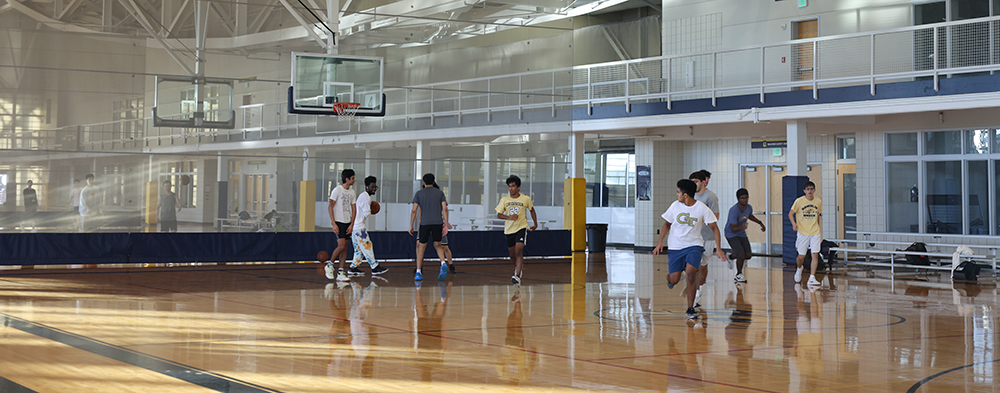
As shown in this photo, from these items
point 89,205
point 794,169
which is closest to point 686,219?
point 794,169

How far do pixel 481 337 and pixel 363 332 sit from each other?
44.8 inches

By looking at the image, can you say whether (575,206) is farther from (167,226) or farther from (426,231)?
(167,226)

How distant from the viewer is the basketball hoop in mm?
→ 16828

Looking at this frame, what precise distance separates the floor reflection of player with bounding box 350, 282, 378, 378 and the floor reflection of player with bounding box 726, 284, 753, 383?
2.76 m

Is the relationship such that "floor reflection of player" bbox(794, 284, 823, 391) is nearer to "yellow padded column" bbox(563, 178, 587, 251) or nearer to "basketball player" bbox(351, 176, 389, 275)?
"basketball player" bbox(351, 176, 389, 275)

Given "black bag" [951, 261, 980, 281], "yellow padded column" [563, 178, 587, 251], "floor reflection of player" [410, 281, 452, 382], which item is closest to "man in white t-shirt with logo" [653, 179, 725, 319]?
"floor reflection of player" [410, 281, 452, 382]

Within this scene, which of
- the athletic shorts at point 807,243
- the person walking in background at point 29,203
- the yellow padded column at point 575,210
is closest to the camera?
the athletic shorts at point 807,243

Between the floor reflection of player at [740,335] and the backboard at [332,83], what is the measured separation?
8838 mm

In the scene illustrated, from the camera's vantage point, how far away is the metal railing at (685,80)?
16.4m

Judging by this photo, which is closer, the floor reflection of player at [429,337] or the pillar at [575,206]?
the floor reflection of player at [429,337]

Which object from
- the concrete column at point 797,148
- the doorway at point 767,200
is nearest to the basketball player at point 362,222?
the concrete column at point 797,148

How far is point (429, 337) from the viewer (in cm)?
788

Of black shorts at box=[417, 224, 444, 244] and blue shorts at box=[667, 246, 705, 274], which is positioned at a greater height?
black shorts at box=[417, 224, 444, 244]

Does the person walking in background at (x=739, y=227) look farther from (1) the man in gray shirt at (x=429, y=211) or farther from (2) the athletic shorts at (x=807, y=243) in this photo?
(1) the man in gray shirt at (x=429, y=211)
